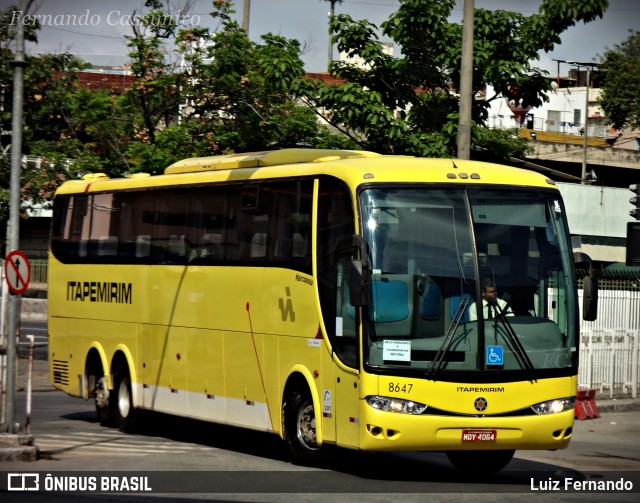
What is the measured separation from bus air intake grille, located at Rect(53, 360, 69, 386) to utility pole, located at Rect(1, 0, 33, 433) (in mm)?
6123

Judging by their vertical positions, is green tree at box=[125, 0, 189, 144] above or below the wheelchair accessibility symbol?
above

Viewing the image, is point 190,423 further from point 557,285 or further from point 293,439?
point 557,285

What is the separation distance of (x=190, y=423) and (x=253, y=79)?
29.5 ft

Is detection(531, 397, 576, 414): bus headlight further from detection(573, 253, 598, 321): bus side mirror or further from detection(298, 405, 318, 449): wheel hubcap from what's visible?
detection(298, 405, 318, 449): wheel hubcap

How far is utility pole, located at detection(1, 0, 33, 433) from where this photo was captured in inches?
550

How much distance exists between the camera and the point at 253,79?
2677 centimetres

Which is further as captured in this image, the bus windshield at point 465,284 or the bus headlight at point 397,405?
the bus windshield at point 465,284

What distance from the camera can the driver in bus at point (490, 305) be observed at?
508 inches

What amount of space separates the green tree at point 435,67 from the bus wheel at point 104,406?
21.8 ft

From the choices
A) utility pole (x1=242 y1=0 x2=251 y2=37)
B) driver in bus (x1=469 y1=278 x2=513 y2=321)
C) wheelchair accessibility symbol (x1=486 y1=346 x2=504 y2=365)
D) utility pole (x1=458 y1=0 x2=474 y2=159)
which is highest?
utility pole (x1=242 y1=0 x2=251 y2=37)

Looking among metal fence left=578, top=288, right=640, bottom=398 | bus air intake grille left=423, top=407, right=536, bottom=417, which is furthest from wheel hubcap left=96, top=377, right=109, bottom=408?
metal fence left=578, top=288, right=640, bottom=398

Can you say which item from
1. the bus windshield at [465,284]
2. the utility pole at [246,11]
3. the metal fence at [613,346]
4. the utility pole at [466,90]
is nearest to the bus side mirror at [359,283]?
the bus windshield at [465,284]

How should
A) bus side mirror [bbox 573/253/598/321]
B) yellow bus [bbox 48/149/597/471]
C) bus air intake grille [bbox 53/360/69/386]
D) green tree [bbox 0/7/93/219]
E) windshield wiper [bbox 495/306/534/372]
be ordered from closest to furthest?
yellow bus [bbox 48/149/597/471] → windshield wiper [bbox 495/306/534/372] → bus side mirror [bbox 573/253/598/321] → bus air intake grille [bbox 53/360/69/386] → green tree [bbox 0/7/93/219]

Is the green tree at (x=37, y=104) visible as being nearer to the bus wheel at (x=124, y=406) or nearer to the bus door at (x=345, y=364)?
the bus wheel at (x=124, y=406)
